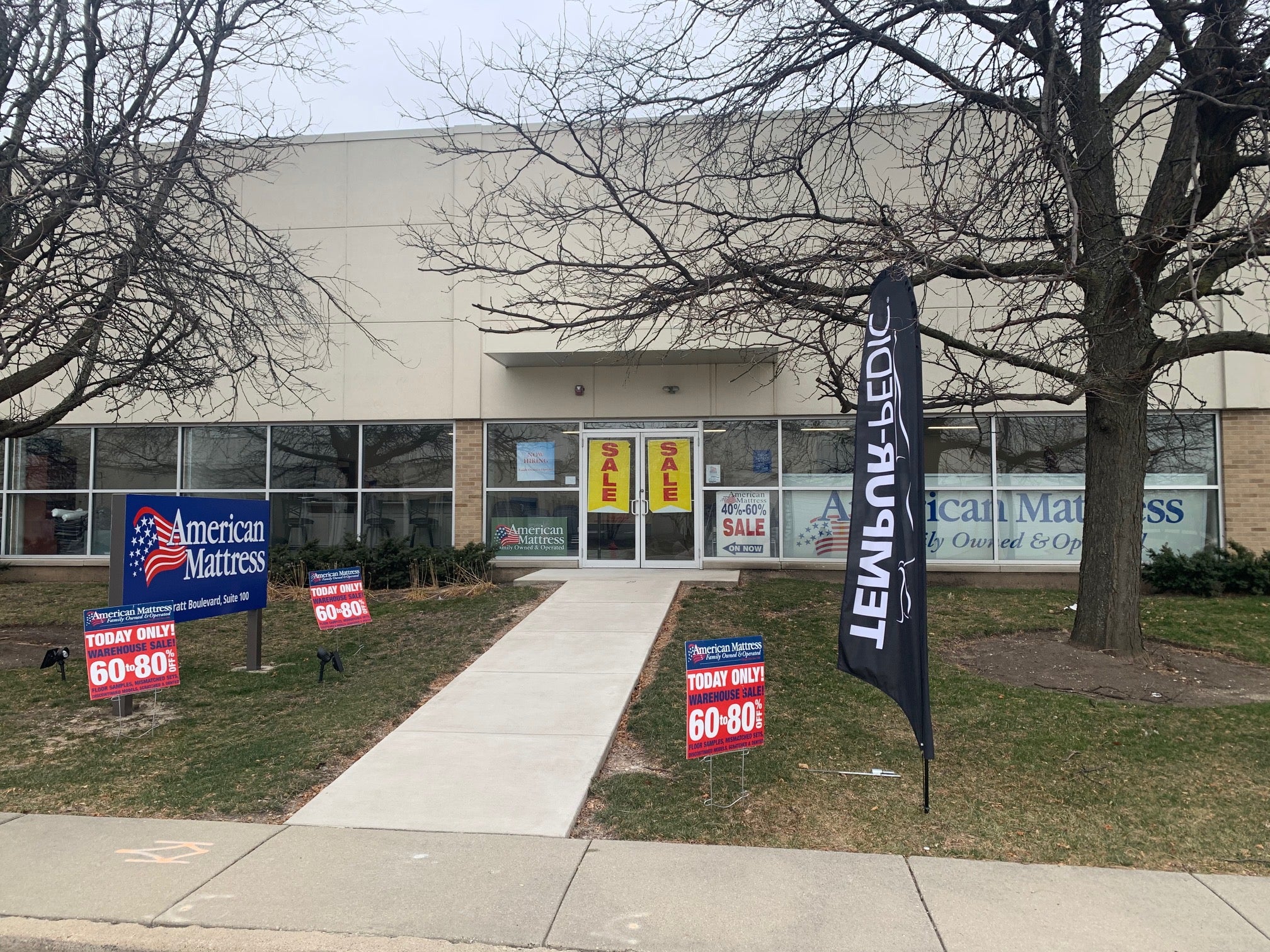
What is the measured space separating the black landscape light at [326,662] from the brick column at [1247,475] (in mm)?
13181

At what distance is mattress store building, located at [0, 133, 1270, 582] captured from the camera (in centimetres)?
1430

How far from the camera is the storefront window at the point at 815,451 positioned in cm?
1480

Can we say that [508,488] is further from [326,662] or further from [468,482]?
[326,662]

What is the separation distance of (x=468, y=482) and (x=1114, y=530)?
33.2ft

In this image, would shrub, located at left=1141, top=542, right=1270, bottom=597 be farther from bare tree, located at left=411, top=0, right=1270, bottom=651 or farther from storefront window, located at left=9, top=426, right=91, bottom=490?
storefront window, located at left=9, top=426, right=91, bottom=490

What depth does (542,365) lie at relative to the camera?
49.7ft

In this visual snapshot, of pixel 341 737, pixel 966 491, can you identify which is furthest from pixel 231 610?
pixel 966 491

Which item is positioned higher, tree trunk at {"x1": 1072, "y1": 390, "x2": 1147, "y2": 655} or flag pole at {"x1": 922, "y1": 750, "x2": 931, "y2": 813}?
tree trunk at {"x1": 1072, "y1": 390, "x2": 1147, "y2": 655}

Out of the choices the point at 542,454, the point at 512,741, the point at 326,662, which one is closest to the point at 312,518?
the point at 542,454

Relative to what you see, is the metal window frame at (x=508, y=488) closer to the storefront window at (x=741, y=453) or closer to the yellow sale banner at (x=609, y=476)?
the yellow sale banner at (x=609, y=476)

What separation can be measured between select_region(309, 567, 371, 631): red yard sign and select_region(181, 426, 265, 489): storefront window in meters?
7.73

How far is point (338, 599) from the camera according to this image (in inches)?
357

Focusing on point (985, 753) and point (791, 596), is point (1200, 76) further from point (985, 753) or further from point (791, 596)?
point (791, 596)

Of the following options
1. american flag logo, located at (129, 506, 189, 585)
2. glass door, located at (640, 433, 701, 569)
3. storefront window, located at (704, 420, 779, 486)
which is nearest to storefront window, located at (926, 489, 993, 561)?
storefront window, located at (704, 420, 779, 486)
